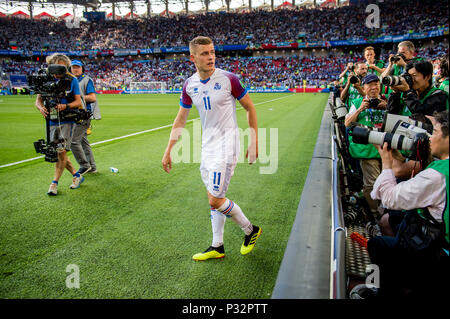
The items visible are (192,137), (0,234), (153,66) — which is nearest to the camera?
(0,234)

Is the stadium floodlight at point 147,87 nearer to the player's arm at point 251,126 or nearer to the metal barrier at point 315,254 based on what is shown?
the player's arm at point 251,126

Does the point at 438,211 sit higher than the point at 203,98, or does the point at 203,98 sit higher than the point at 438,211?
the point at 203,98

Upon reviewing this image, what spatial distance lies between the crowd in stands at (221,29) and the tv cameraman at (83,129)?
5424cm

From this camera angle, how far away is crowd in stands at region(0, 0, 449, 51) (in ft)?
164

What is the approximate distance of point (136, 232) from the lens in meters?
3.29

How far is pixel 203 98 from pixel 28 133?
1036cm

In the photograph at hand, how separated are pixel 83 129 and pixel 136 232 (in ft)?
9.87

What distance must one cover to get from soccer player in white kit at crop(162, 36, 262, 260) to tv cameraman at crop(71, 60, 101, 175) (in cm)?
336

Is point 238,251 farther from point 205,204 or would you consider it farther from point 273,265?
point 205,204

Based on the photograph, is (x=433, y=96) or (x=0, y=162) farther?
(x=0, y=162)

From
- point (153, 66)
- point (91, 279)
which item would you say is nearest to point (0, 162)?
point (91, 279)

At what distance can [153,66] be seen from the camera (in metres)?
60.4

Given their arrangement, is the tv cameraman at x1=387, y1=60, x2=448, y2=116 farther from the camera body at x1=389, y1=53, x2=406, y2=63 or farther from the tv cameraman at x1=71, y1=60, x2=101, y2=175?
the tv cameraman at x1=71, y1=60, x2=101, y2=175

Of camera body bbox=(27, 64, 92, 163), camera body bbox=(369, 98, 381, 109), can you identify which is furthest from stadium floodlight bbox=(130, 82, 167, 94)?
camera body bbox=(369, 98, 381, 109)
